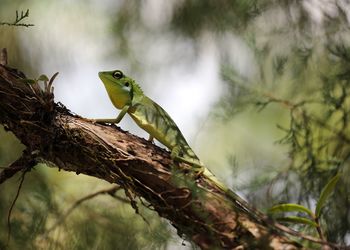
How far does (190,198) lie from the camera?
5.58 feet

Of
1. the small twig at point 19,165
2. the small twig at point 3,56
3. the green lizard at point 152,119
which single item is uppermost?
the green lizard at point 152,119

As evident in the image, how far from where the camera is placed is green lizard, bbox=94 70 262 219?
6.27 feet

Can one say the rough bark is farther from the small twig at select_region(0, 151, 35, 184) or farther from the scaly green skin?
the scaly green skin

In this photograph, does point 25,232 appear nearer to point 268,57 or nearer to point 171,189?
point 171,189

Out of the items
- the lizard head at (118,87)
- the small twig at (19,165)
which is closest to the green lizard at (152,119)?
A: the lizard head at (118,87)

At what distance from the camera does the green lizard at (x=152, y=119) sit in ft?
6.27

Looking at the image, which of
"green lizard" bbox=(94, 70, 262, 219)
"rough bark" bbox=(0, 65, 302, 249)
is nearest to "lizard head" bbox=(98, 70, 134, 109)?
"green lizard" bbox=(94, 70, 262, 219)

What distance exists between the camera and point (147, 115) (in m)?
2.25

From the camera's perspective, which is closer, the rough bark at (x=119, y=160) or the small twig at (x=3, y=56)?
the rough bark at (x=119, y=160)

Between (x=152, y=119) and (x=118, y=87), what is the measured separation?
26 cm

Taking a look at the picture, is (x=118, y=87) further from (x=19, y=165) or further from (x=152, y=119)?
(x=19, y=165)

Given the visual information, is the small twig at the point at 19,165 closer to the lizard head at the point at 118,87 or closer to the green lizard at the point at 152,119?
the green lizard at the point at 152,119

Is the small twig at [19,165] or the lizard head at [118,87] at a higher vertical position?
the lizard head at [118,87]

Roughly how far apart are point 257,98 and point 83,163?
899 millimetres
